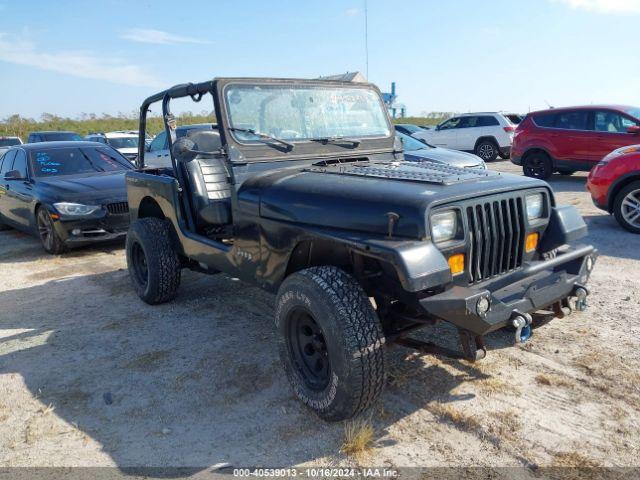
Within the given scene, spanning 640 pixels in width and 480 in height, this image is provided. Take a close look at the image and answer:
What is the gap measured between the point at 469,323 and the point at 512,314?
0.83ft

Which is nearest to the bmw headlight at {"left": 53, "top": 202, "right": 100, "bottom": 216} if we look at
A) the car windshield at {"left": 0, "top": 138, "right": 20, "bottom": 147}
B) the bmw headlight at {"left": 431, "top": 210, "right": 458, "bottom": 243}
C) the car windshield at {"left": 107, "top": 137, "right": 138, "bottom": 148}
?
the bmw headlight at {"left": 431, "top": 210, "right": 458, "bottom": 243}

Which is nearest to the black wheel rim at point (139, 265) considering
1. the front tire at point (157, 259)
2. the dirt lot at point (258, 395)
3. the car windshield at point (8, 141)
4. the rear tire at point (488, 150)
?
the front tire at point (157, 259)

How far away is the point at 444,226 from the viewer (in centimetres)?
272

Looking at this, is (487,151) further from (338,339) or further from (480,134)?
(338,339)

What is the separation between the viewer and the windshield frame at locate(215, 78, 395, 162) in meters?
3.73

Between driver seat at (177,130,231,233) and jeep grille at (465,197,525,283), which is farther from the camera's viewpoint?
driver seat at (177,130,231,233)

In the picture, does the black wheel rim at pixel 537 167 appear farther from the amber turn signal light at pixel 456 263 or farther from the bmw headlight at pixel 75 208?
the amber turn signal light at pixel 456 263

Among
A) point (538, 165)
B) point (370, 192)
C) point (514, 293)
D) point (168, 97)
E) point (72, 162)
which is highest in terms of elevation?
point (168, 97)

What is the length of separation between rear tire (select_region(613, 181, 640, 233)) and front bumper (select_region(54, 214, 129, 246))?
653 cm

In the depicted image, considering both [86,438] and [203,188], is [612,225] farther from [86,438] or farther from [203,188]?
[86,438]

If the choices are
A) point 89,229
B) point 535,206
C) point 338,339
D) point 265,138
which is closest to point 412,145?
point 89,229

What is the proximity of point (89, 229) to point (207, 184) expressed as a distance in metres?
3.39

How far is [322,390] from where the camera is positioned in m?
2.88

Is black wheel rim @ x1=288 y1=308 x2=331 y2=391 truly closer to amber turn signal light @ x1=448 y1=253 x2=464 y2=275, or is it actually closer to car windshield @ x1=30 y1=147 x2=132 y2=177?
amber turn signal light @ x1=448 y1=253 x2=464 y2=275
